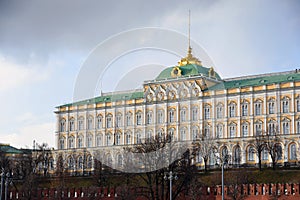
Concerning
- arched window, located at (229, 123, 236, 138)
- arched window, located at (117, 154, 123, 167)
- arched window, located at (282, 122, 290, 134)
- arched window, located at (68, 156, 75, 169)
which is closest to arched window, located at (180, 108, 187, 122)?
arched window, located at (229, 123, 236, 138)

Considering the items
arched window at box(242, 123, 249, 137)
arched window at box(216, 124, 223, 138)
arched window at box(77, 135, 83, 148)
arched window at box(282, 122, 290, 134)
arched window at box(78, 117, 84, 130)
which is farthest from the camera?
arched window at box(78, 117, 84, 130)

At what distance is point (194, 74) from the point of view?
116500 millimetres

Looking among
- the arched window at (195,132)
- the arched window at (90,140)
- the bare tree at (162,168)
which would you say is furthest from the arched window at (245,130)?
the bare tree at (162,168)

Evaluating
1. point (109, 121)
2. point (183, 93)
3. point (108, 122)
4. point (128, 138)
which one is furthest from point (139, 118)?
point (183, 93)

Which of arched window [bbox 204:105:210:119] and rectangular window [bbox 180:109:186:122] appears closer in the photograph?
arched window [bbox 204:105:210:119]

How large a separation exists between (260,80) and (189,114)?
1239 centimetres

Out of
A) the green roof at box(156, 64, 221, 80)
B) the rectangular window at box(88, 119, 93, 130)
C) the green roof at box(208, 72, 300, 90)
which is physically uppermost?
the green roof at box(156, 64, 221, 80)

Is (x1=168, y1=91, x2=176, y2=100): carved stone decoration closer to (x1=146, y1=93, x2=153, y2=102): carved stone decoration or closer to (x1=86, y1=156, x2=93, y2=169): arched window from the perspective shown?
(x1=146, y1=93, x2=153, y2=102): carved stone decoration

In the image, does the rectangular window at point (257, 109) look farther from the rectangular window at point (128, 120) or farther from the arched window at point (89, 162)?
the arched window at point (89, 162)

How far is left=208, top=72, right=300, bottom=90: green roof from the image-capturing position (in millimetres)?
108125

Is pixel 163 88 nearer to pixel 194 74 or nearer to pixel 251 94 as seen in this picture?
pixel 194 74

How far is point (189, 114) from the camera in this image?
115 meters

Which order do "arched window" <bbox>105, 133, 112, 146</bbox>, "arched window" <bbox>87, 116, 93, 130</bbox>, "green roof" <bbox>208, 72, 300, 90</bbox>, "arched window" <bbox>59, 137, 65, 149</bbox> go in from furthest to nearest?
"arched window" <bbox>59, 137, 65, 149</bbox> < "arched window" <bbox>87, 116, 93, 130</bbox> < "arched window" <bbox>105, 133, 112, 146</bbox> < "green roof" <bbox>208, 72, 300, 90</bbox>

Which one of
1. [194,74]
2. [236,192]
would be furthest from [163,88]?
[236,192]
